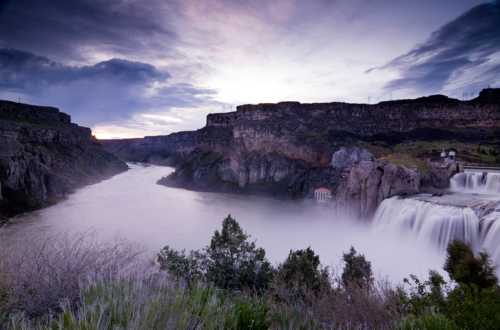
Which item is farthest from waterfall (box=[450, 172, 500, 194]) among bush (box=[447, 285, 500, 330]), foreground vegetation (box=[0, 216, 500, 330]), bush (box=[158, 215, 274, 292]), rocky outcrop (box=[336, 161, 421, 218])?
bush (box=[447, 285, 500, 330])

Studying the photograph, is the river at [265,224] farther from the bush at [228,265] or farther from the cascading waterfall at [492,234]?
the bush at [228,265]

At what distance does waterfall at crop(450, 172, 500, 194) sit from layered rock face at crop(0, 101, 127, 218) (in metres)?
65.1

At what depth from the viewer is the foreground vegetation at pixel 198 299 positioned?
9.96 feet

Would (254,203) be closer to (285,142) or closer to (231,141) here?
(285,142)

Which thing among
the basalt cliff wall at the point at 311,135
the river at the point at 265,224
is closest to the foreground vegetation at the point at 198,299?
the river at the point at 265,224

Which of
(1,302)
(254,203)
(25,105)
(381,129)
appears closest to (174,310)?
(1,302)

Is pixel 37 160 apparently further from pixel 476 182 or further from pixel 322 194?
pixel 476 182

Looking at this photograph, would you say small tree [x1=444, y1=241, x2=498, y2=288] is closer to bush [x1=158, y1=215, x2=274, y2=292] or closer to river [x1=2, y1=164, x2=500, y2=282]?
bush [x1=158, y1=215, x2=274, y2=292]

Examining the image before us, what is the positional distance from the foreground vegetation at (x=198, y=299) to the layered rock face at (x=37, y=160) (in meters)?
47.8

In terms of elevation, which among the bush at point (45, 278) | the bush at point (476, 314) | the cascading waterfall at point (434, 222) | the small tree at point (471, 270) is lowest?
the cascading waterfall at point (434, 222)

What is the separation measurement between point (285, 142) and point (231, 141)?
23.3m

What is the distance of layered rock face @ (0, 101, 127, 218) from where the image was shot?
5016cm

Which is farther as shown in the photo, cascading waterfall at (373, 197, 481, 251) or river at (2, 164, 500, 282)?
river at (2, 164, 500, 282)

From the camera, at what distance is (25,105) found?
304 ft
